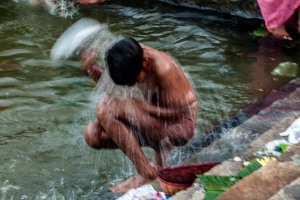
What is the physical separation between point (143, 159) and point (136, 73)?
60 cm

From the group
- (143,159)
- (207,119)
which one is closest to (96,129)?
(143,159)

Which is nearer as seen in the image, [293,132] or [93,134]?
[293,132]

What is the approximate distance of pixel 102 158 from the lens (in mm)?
4602

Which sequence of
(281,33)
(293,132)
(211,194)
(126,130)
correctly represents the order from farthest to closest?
(281,33) → (126,130) → (293,132) → (211,194)

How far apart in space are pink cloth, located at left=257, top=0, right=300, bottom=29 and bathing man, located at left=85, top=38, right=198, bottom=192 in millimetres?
3321

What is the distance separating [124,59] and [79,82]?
108 inches

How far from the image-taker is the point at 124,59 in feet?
11.6

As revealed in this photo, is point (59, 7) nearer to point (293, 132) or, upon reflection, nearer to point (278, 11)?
point (278, 11)

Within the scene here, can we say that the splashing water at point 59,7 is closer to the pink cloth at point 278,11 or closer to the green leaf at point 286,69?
the pink cloth at point 278,11

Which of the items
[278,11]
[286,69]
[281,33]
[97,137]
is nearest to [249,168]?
[97,137]

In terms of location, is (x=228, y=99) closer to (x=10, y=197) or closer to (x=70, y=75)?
(x=70, y=75)

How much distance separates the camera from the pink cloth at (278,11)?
684 centimetres

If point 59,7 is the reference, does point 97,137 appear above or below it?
above

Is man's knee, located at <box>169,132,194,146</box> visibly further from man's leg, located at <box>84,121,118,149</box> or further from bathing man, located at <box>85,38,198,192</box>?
man's leg, located at <box>84,121,118,149</box>
